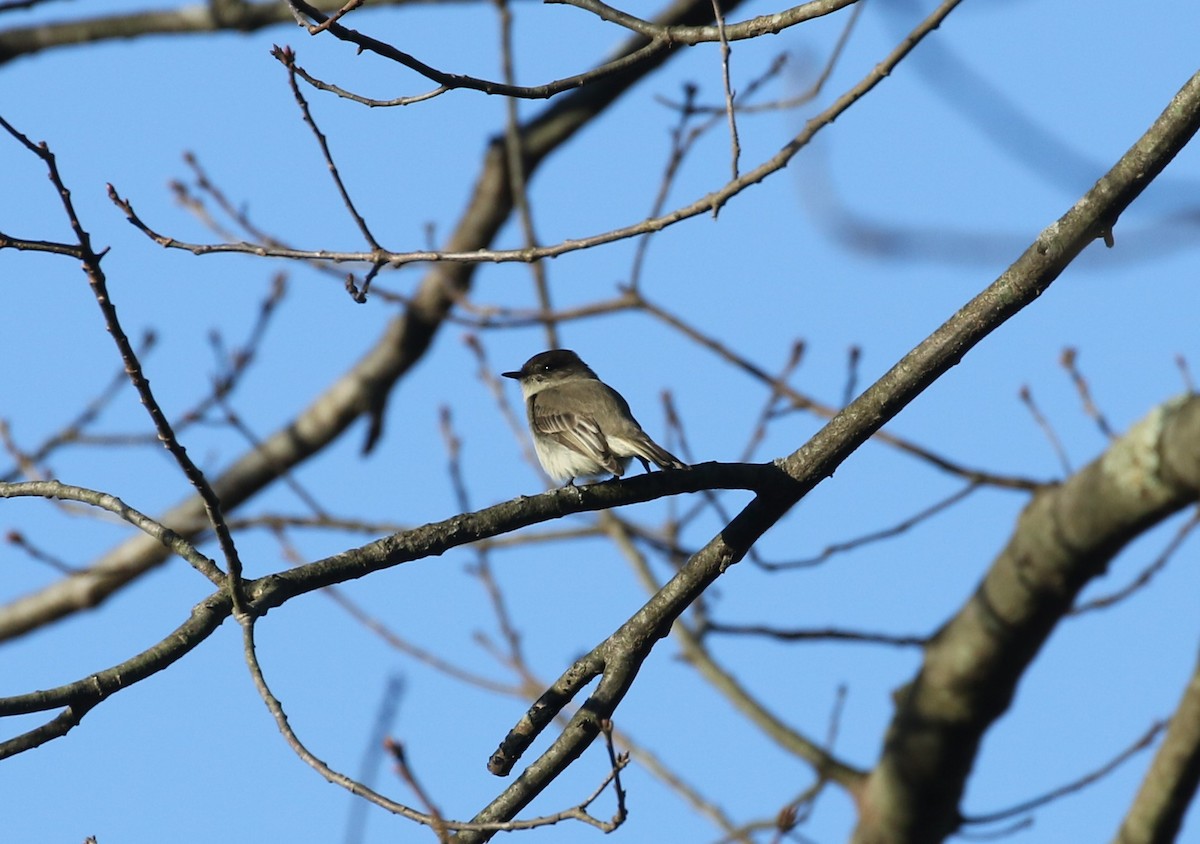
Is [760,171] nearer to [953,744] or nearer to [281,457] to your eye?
[953,744]

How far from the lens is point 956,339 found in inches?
137

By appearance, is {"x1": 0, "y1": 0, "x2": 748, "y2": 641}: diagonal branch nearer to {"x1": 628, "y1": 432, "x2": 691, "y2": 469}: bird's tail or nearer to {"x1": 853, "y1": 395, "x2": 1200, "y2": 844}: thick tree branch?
{"x1": 628, "y1": 432, "x2": 691, "y2": 469}: bird's tail

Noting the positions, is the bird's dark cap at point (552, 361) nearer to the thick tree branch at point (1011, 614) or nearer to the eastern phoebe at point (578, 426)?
the eastern phoebe at point (578, 426)

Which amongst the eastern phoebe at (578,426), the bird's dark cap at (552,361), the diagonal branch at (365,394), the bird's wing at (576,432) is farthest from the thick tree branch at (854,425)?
the diagonal branch at (365,394)

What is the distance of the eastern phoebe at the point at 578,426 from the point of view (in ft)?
18.2

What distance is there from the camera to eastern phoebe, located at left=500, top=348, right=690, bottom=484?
5559 mm

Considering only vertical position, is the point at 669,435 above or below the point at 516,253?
above

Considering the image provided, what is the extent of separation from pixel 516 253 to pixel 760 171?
0.71 meters

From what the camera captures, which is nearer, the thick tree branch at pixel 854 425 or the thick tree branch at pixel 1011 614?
the thick tree branch at pixel 854 425

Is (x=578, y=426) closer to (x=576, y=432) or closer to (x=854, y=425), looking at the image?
(x=576, y=432)

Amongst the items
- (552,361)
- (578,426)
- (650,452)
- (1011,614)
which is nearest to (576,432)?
(578,426)

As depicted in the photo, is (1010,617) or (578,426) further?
(578,426)

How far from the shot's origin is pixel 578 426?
5.90 meters

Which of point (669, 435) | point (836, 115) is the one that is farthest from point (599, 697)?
point (669, 435)
